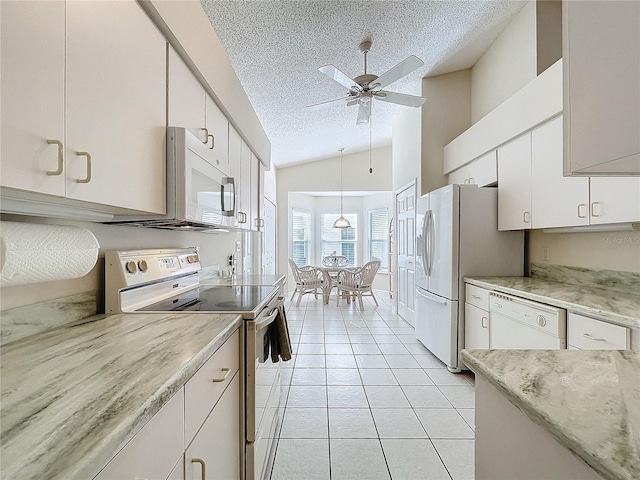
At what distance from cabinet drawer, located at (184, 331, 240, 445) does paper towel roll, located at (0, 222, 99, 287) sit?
20.6 inches

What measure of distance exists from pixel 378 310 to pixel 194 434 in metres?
5.13

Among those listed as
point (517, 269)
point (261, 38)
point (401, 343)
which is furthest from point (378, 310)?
point (261, 38)

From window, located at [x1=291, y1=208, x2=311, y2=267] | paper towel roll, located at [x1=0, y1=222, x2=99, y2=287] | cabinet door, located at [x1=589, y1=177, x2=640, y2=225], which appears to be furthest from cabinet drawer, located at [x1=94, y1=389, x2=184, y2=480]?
window, located at [x1=291, y1=208, x2=311, y2=267]

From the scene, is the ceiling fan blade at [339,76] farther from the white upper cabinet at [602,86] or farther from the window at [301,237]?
the window at [301,237]

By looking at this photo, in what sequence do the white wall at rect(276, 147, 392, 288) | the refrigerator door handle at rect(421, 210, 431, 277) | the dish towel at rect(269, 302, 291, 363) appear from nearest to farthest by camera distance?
the dish towel at rect(269, 302, 291, 363), the refrigerator door handle at rect(421, 210, 431, 277), the white wall at rect(276, 147, 392, 288)

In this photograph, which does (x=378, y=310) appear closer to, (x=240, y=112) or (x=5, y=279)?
(x=240, y=112)

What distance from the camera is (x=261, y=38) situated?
2646 millimetres

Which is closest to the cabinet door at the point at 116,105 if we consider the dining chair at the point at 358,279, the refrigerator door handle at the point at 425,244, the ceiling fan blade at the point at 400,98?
the ceiling fan blade at the point at 400,98

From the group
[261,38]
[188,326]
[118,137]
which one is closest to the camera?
[118,137]

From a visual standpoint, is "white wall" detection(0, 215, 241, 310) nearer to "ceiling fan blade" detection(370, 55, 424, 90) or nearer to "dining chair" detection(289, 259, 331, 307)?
"ceiling fan blade" detection(370, 55, 424, 90)

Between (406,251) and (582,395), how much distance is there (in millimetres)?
4342

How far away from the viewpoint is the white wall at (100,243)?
1.01 meters

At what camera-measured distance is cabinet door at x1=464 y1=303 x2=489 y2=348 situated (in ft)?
8.63

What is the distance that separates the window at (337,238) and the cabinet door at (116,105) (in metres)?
6.96
